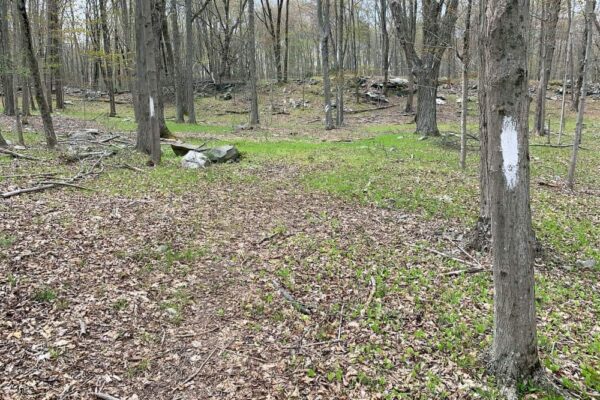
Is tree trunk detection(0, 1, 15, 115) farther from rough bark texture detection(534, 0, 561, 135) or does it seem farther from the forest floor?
rough bark texture detection(534, 0, 561, 135)

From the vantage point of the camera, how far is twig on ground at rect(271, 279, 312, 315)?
534cm

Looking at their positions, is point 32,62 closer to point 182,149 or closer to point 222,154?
point 182,149

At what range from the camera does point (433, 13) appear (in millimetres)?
16562

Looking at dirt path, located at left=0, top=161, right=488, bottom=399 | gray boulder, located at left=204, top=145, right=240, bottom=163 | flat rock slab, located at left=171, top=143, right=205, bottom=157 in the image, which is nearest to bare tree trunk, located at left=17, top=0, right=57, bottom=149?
flat rock slab, located at left=171, top=143, right=205, bottom=157

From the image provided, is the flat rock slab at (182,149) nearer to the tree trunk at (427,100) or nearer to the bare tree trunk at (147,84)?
the bare tree trunk at (147,84)

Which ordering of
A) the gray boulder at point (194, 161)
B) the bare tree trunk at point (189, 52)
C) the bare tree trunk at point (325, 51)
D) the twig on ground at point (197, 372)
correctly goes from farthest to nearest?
the bare tree trunk at point (189, 52) → the bare tree trunk at point (325, 51) → the gray boulder at point (194, 161) → the twig on ground at point (197, 372)

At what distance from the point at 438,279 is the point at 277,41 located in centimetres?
3607

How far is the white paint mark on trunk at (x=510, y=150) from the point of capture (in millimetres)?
3363

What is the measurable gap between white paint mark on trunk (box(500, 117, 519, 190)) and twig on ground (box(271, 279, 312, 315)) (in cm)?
295

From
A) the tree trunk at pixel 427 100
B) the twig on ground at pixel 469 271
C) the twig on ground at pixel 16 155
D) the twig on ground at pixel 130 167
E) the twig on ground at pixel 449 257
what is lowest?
the twig on ground at pixel 469 271

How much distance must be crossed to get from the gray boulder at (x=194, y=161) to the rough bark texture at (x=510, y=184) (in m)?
9.99

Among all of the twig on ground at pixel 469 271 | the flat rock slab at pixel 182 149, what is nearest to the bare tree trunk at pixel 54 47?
the flat rock slab at pixel 182 149

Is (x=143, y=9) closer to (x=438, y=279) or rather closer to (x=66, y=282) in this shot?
(x=66, y=282)

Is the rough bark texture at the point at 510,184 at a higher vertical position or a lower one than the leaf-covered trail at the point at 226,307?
Answer: higher
